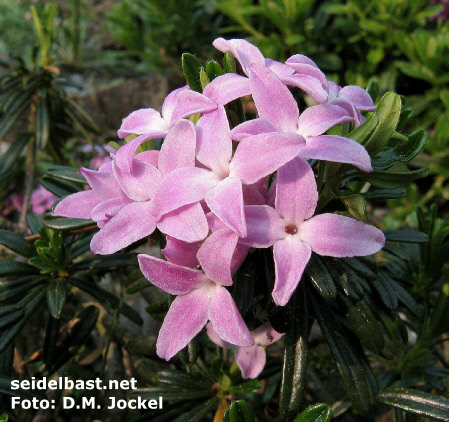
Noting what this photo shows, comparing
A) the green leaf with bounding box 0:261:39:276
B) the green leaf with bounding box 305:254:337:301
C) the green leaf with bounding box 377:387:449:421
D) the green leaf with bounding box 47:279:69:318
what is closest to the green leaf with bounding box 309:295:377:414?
the green leaf with bounding box 377:387:449:421

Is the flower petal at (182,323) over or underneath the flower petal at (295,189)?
underneath

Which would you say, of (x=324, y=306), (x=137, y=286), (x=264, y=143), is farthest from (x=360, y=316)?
(x=137, y=286)

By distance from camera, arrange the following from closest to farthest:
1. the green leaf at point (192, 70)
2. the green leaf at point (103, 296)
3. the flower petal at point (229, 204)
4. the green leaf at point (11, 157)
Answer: the flower petal at point (229, 204)
the green leaf at point (192, 70)
the green leaf at point (103, 296)
the green leaf at point (11, 157)

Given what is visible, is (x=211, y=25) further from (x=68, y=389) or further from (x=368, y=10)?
(x=68, y=389)

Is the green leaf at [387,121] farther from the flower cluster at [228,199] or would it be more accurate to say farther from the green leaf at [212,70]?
the green leaf at [212,70]

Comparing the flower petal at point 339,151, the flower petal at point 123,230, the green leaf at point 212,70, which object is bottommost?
the flower petal at point 123,230

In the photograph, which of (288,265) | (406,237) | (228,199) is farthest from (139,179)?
(406,237)

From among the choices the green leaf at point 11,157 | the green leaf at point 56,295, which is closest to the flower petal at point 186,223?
the green leaf at point 56,295
